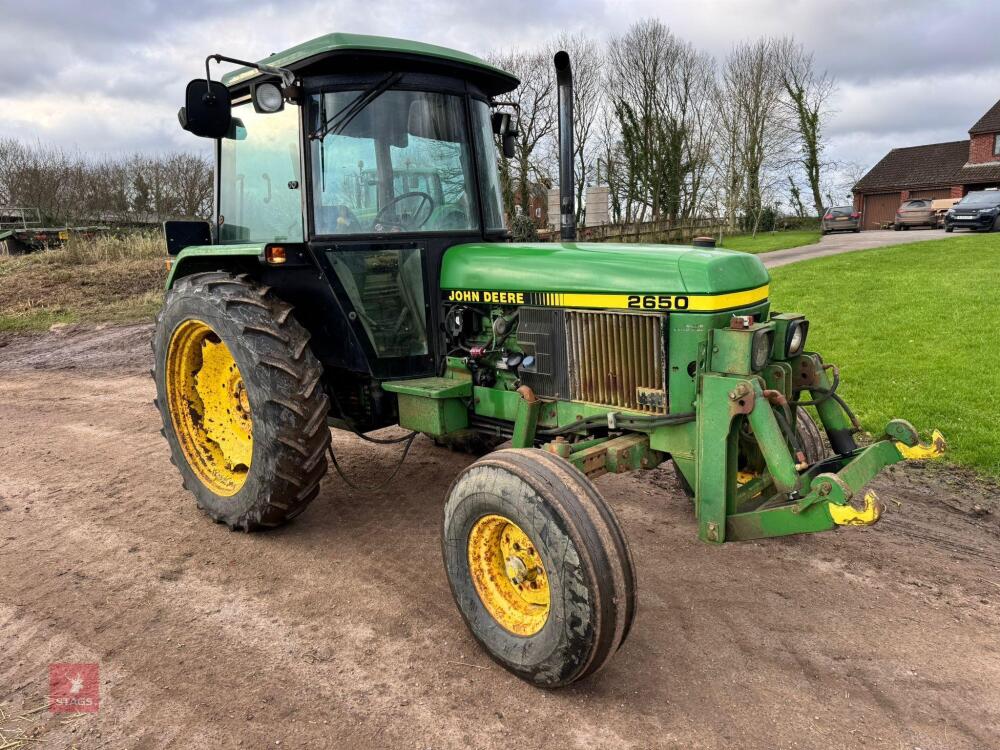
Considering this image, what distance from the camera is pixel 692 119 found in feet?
103

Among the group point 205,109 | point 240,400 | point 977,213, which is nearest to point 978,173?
point 977,213

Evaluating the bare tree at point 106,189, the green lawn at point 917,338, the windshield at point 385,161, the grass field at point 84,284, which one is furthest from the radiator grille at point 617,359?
the bare tree at point 106,189

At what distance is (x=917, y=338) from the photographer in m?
8.06

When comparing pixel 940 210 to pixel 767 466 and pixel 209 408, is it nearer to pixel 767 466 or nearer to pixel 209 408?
pixel 767 466

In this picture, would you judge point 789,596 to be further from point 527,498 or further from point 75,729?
point 75,729

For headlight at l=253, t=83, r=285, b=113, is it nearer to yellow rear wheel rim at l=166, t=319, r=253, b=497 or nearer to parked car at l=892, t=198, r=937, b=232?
yellow rear wheel rim at l=166, t=319, r=253, b=497

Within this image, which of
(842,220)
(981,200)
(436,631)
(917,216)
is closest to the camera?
(436,631)

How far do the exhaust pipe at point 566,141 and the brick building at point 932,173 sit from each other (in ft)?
122

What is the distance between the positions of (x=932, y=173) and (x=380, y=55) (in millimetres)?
40802

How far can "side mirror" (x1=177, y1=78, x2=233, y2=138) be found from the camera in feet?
11.2

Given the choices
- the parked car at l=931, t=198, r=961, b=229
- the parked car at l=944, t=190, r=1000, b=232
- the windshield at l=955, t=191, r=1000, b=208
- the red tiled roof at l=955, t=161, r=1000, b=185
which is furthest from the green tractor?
the red tiled roof at l=955, t=161, r=1000, b=185

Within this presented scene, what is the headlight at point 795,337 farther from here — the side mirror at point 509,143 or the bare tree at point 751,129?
the bare tree at point 751,129

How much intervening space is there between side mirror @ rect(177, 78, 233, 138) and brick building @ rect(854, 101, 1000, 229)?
38.6 m

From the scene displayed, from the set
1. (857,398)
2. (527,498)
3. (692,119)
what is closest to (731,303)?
(527,498)
